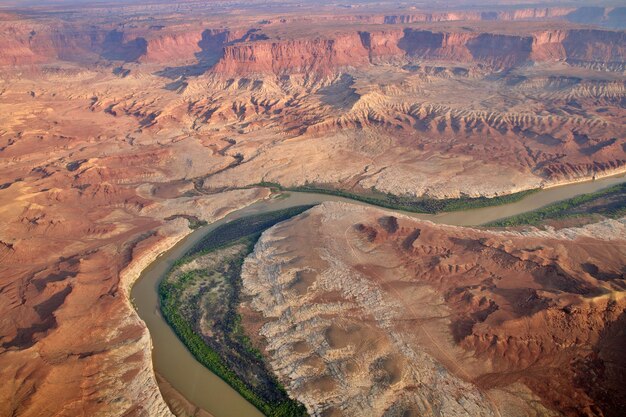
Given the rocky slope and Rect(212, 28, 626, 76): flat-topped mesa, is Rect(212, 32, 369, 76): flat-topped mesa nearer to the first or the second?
Rect(212, 28, 626, 76): flat-topped mesa

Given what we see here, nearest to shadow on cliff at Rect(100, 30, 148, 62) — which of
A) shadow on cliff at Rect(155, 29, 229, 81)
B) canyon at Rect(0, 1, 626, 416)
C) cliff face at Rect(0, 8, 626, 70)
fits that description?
cliff face at Rect(0, 8, 626, 70)

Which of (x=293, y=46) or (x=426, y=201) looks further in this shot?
(x=293, y=46)

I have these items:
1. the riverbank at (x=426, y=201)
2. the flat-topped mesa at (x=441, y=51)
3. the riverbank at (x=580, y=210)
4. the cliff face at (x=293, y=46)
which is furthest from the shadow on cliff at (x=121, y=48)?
the riverbank at (x=580, y=210)

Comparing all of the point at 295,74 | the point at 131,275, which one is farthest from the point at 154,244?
the point at 295,74

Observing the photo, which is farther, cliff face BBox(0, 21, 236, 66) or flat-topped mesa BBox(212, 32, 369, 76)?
cliff face BBox(0, 21, 236, 66)

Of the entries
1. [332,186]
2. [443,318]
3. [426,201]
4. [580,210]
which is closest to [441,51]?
[332,186]

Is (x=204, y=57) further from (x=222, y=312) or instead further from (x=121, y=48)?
(x=222, y=312)
